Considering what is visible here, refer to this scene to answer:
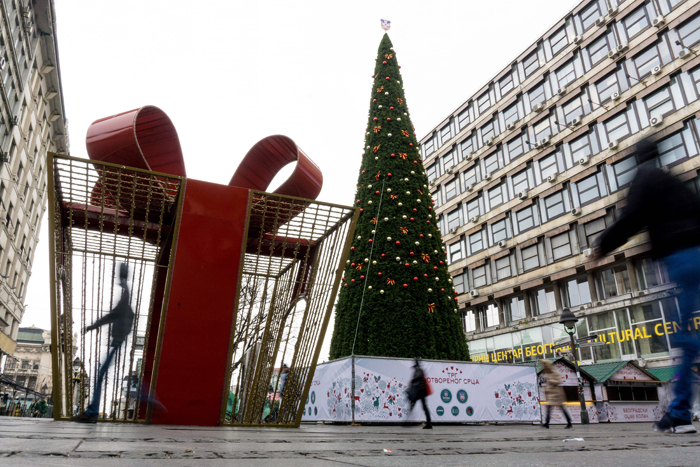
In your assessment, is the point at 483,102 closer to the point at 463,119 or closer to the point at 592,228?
the point at 463,119

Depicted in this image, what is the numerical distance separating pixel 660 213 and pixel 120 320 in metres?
7.01

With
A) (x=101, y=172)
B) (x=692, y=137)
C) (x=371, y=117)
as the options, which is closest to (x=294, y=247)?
(x=101, y=172)

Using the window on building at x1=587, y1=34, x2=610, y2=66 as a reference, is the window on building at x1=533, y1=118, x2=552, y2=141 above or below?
below

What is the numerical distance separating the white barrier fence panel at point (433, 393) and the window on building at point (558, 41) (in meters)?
23.9

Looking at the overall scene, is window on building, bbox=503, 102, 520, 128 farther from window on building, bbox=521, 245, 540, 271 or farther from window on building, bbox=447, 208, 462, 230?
window on building, bbox=521, 245, 540, 271

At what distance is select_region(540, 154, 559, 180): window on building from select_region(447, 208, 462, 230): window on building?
774 centimetres

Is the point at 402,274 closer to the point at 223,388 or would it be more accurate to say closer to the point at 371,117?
the point at 371,117

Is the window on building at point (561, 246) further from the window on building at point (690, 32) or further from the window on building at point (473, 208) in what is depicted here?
the window on building at point (690, 32)

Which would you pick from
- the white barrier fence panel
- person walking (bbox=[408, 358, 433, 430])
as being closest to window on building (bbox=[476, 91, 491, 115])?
the white barrier fence panel

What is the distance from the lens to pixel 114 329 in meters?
7.19

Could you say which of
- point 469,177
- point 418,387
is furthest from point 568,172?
point 418,387

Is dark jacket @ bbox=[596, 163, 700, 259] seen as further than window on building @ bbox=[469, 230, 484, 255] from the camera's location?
No

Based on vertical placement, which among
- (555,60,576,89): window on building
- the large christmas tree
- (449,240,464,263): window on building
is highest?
(555,60,576,89): window on building

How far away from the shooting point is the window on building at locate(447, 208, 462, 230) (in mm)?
36031
